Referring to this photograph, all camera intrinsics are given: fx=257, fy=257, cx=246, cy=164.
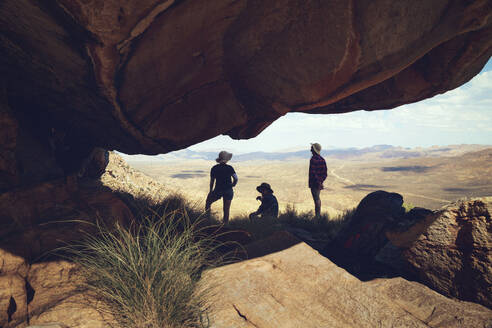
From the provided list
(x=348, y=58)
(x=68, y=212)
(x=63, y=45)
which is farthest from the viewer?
(x=68, y=212)

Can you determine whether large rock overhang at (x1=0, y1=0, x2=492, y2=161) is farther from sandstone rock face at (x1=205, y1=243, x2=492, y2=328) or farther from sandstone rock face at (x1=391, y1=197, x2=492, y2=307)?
sandstone rock face at (x1=205, y1=243, x2=492, y2=328)

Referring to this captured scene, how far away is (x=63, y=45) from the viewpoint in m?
2.35

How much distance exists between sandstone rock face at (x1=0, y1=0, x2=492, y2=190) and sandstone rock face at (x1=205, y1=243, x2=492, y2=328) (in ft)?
7.18

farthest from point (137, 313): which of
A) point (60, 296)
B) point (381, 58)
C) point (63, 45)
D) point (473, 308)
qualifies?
point (381, 58)

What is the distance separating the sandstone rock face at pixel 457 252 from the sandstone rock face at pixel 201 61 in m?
1.79

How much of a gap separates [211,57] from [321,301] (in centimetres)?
305

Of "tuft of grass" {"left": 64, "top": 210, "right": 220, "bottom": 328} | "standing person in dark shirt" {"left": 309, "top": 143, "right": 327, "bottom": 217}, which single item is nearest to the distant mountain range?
"standing person in dark shirt" {"left": 309, "top": 143, "right": 327, "bottom": 217}

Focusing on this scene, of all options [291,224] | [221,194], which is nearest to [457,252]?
[291,224]

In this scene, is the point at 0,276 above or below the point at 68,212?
below

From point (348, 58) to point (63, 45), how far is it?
113 inches

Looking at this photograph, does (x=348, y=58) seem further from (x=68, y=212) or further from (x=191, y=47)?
(x=68, y=212)

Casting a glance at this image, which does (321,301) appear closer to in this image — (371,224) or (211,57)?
(371,224)

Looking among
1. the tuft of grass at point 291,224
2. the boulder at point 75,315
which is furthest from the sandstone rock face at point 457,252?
the boulder at point 75,315

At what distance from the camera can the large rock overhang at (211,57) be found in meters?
2.28
